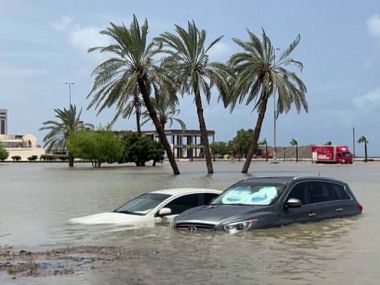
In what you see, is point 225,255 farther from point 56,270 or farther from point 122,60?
point 122,60

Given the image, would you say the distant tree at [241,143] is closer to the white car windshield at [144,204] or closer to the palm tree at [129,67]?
the palm tree at [129,67]

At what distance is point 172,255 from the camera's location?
411 inches

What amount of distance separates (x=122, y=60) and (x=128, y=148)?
3001 centimetres

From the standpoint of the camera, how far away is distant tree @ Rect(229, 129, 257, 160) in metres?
135

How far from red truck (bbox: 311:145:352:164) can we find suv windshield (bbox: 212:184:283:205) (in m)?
78.1

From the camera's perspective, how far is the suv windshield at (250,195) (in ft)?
41.5

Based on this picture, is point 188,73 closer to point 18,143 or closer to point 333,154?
point 333,154

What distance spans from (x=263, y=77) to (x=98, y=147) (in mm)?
30755

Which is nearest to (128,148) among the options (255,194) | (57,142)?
(57,142)

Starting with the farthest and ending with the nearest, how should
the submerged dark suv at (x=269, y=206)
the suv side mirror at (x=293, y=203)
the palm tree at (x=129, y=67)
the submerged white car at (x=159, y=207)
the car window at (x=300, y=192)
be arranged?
the palm tree at (x=129, y=67) → the submerged white car at (x=159, y=207) → the car window at (x=300, y=192) → the suv side mirror at (x=293, y=203) → the submerged dark suv at (x=269, y=206)

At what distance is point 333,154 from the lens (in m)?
89.9

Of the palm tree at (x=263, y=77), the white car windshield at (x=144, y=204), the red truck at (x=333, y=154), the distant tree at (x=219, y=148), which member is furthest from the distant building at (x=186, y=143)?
the white car windshield at (x=144, y=204)

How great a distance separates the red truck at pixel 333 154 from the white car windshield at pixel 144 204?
253ft

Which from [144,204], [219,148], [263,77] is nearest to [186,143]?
[219,148]
